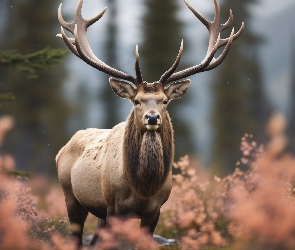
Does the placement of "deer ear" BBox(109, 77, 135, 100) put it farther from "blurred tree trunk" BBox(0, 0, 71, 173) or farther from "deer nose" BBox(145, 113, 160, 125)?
"blurred tree trunk" BBox(0, 0, 71, 173)

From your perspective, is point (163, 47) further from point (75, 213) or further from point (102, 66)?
point (102, 66)

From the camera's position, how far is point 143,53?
25.5 m

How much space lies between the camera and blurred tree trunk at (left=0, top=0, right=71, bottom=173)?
1010 inches

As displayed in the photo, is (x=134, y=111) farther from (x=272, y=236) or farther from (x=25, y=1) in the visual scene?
(x=25, y=1)

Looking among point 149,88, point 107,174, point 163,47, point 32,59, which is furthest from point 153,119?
point 163,47

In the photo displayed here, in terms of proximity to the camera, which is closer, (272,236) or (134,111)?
(272,236)

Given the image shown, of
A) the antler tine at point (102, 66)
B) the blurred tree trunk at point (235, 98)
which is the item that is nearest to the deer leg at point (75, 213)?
the antler tine at point (102, 66)

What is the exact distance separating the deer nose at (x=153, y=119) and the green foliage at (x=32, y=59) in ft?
12.1

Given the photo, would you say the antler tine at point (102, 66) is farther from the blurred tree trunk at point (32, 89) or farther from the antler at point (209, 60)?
the blurred tree trunk at point (32, 89)

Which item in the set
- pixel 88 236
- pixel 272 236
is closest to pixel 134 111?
pixel 272 236

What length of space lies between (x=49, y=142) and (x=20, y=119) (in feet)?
5.64

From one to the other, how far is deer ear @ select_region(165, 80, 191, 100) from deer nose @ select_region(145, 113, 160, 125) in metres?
0.63

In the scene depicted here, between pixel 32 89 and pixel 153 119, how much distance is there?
1980 centimetres

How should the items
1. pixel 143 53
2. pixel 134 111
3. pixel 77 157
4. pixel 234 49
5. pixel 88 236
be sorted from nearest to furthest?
pixel 134 111 < pixel 77 157 < pixel 88 236 < pixel 143 53 < pixel 234 49
